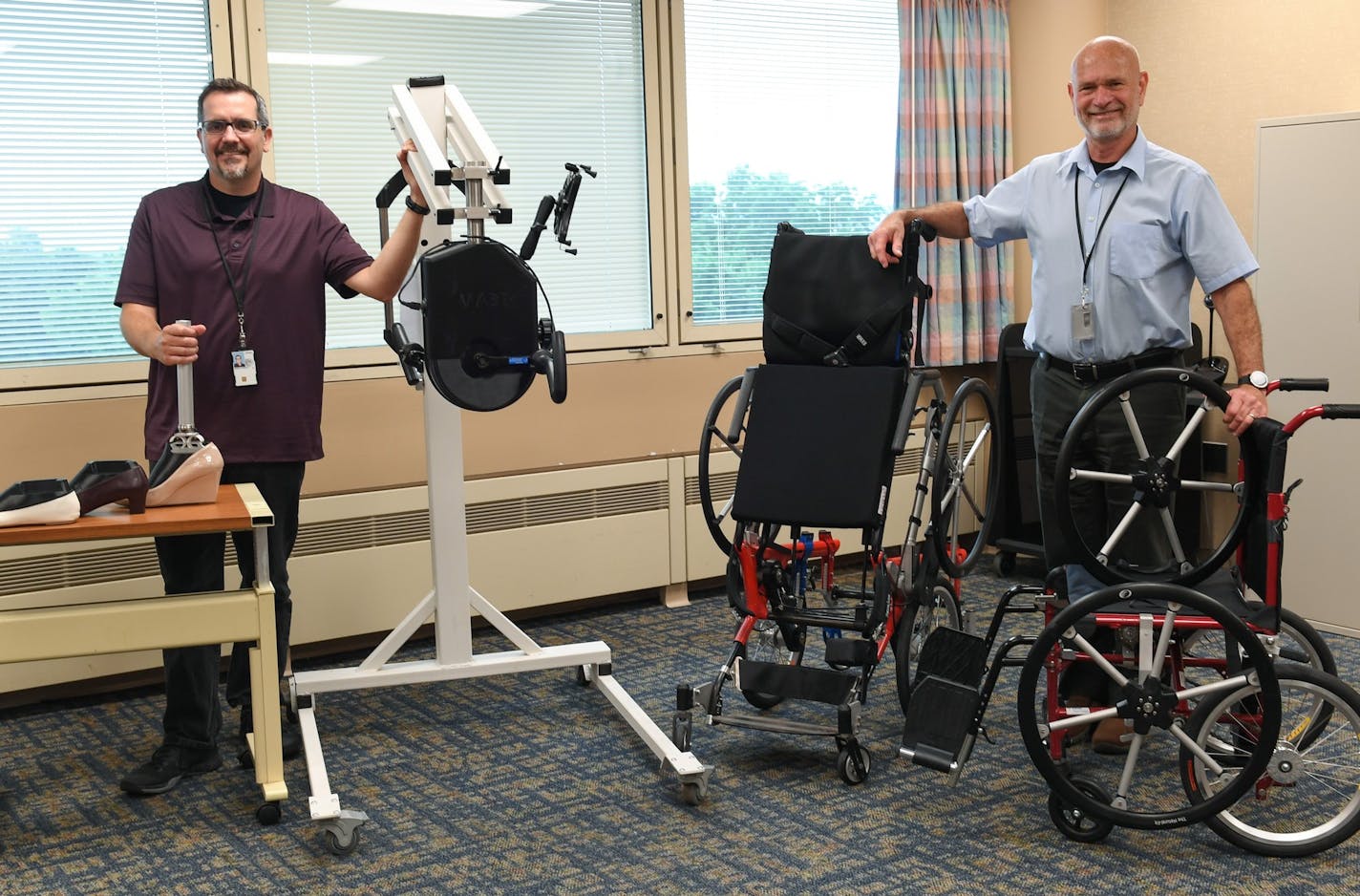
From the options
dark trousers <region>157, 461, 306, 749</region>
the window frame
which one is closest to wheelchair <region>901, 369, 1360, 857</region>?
dark trousers <region>157, 461, 306, 749</region>

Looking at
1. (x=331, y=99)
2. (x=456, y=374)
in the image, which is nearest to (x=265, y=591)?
(x=456, y=374)

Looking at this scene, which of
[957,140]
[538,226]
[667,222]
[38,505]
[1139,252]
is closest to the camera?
[38,505]

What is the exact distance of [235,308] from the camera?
345 centimetres

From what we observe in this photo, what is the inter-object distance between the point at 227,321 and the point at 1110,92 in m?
2.28

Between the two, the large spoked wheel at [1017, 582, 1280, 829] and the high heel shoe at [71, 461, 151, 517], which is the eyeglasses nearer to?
the high heel shoe at [71, 461, 151, 517]

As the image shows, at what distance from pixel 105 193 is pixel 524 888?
261 cm

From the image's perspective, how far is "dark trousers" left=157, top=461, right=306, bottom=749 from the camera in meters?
3.44

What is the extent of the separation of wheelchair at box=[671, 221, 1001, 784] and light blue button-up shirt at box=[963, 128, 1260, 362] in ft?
1.01

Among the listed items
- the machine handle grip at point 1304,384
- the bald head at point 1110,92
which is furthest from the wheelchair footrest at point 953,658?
the bald head at point 1110,92

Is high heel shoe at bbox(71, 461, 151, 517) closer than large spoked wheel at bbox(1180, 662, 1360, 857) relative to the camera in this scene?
No

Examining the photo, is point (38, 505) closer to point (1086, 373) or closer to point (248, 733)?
point (248, 733)

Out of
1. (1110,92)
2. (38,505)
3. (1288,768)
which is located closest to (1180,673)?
(1288,768)

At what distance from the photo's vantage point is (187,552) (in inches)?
135

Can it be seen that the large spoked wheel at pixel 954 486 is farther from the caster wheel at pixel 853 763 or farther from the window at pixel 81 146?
the window at pixel 81 146
